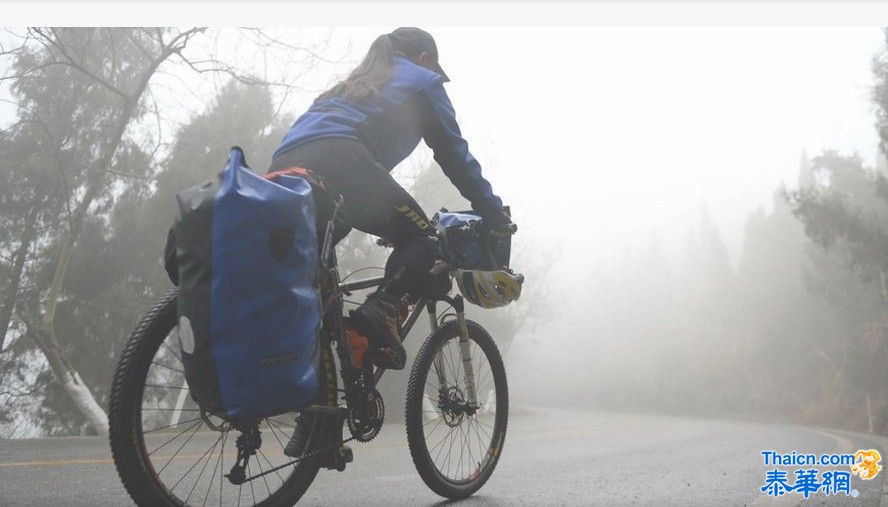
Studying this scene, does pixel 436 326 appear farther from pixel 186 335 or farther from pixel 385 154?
pixel 186 335

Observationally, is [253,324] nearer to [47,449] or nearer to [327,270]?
[327,270]

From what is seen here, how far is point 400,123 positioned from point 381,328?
2.63 ft

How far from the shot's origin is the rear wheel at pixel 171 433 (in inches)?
70.1

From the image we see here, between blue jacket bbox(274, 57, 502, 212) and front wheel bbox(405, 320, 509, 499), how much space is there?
79 centimetres

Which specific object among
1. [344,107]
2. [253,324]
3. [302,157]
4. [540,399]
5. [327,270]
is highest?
[344,107]

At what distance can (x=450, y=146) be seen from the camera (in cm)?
267

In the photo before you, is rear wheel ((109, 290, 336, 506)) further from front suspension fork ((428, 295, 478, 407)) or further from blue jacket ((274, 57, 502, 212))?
front suspension fork ((428, 295, 478, 407))

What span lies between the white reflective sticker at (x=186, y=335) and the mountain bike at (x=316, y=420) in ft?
0.66

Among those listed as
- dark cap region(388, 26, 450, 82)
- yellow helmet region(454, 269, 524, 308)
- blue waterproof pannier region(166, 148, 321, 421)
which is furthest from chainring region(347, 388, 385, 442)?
dark cap region(388, 26, 450, 82)

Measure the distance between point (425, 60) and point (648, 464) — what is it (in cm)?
338

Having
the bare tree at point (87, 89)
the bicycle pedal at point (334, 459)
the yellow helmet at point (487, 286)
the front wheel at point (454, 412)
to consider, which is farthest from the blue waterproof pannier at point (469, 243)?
the bare tree at point (87, 89)

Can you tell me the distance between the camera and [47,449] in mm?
4699

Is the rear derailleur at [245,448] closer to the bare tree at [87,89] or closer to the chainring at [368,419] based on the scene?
the chainring at [368,419]

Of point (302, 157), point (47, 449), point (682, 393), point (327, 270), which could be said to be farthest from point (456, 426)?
point (682, 393)
